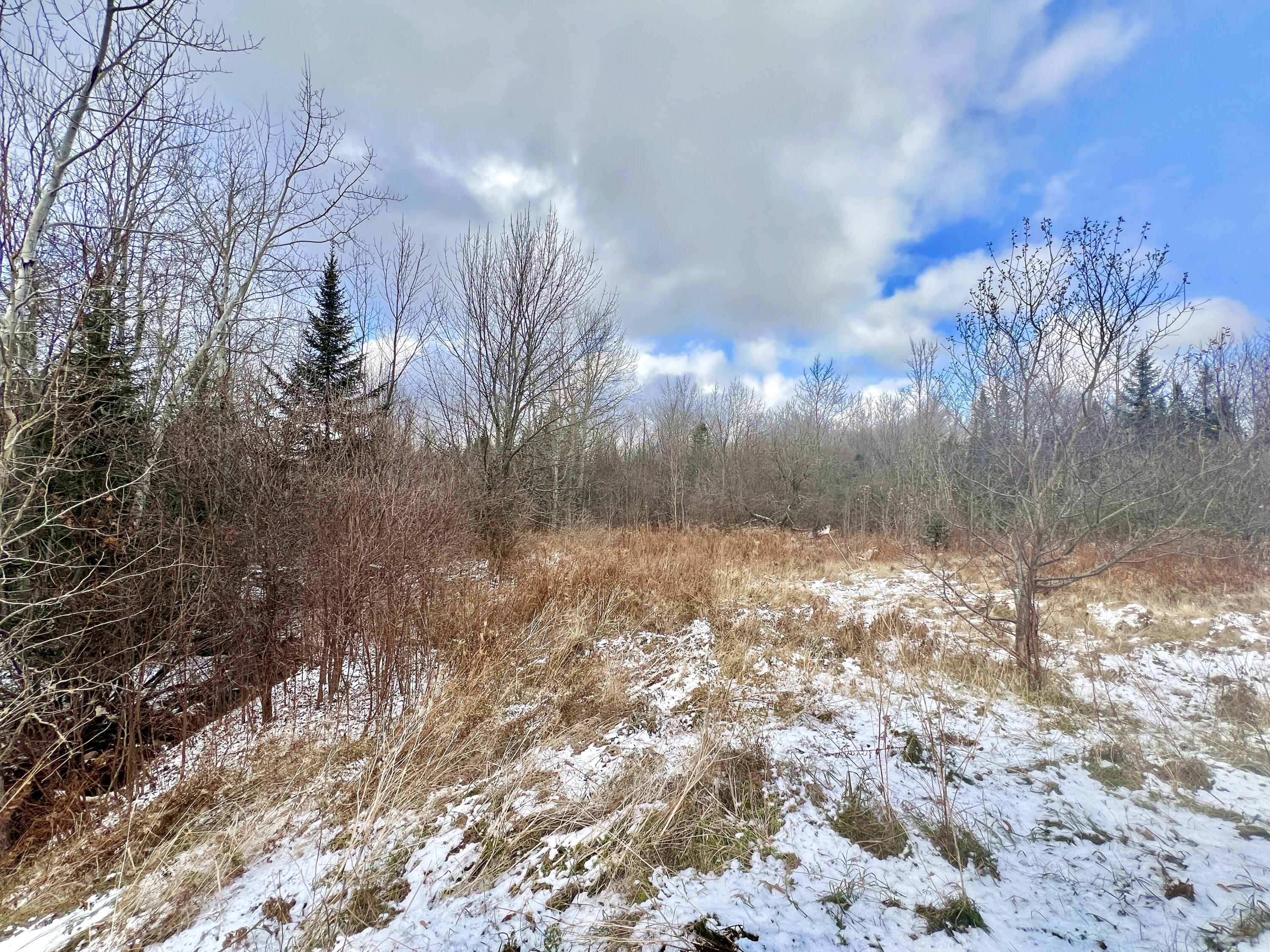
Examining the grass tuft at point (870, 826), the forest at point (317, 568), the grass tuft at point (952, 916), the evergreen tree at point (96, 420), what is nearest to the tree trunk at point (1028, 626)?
the forest at point (317, 568)

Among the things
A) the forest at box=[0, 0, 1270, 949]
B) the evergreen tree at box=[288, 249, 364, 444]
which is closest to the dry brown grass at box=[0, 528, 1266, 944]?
the forest at box=[0, 0, 1270, 949]

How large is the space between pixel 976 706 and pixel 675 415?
2287 cm

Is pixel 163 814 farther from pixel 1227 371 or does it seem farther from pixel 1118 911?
pixel 1227 371

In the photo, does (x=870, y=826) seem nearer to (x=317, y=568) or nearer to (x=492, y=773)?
(x=492, y=773)

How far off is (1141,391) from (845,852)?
851cm

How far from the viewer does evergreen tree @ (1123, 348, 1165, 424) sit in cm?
417

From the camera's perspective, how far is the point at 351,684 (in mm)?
4098

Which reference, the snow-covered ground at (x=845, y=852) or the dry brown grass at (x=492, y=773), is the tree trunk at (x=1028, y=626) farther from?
the snow-covered ground at (x=845, y=852)

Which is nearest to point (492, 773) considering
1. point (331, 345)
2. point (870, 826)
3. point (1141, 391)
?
point (870, 826)

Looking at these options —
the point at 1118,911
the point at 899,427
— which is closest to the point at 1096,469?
the point at 1118,911

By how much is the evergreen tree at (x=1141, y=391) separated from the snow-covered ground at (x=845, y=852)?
8.78ft

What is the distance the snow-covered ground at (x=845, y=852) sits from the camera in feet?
5.98

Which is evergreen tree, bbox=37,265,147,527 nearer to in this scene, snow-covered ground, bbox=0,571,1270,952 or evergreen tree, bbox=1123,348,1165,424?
snow-covered ground, bbox=0,571,1270,952

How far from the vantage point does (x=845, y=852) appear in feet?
7.16
